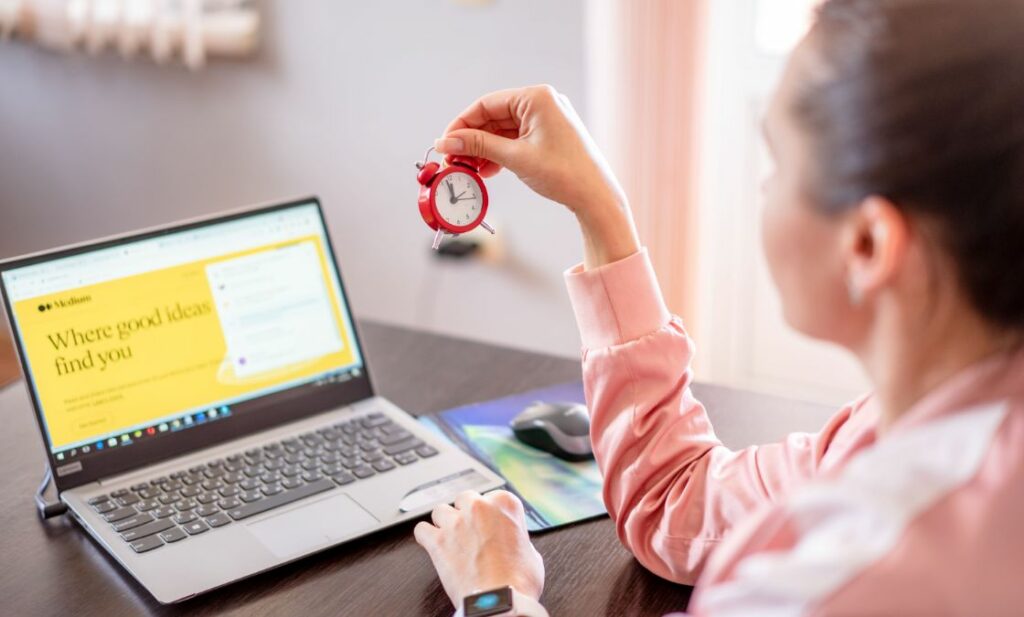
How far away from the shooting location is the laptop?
1.09 metres

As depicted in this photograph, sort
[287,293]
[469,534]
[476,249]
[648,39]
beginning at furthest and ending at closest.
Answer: [476,249] < [648,39] < [287,293] < [469,534]

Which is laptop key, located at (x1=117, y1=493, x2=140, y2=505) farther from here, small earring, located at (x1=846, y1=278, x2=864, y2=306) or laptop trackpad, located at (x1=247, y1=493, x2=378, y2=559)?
small earring, located at (x1=846, y1=278, x2=864, y2=306)

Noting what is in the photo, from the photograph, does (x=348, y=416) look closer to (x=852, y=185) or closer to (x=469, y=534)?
(x=469, y=534)

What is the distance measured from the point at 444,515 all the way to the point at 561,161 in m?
0.36

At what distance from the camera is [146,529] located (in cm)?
107

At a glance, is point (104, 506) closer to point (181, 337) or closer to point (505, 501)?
point (181, 337)

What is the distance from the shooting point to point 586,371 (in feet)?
3.55

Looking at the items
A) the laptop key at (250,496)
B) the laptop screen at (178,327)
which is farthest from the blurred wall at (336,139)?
the laptop key at (250,496)

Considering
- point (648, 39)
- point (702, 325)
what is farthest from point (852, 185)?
point (702, 325)

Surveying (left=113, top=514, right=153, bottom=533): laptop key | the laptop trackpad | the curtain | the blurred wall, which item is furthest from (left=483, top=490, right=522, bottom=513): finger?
the blurred wall

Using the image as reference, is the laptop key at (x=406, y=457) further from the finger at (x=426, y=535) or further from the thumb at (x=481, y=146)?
the thumb at (x=481, y=146)

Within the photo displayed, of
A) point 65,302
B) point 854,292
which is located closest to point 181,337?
point 65,302

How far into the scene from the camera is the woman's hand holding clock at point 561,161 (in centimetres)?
107

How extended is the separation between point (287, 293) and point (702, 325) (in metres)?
1.31
